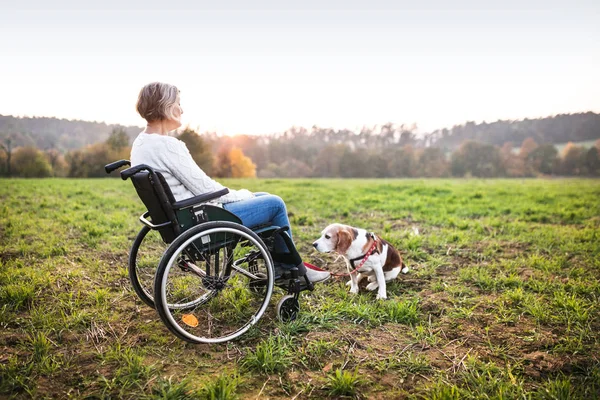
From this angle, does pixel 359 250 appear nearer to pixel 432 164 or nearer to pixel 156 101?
pixel 156 101

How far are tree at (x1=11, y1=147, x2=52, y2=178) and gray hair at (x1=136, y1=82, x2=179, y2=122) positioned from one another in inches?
1039

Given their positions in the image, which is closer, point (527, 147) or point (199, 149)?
point (199, 149)

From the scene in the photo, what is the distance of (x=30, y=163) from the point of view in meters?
25.5

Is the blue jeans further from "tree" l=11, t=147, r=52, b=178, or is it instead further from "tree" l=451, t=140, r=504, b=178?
"tree" l=451, t=140, r=504, b=178

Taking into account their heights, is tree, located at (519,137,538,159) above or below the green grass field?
above

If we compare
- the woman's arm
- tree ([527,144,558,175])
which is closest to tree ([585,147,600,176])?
tree ([527,144,558,175])

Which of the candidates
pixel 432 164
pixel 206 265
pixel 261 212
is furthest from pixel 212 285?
pixel 432 164

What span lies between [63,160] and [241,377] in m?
31.3

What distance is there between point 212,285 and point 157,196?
84 cm

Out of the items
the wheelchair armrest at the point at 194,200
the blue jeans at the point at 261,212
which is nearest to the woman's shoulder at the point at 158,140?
the wheelchair armrest at the point at 194,200

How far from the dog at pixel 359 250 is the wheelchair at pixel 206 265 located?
0.72 metres

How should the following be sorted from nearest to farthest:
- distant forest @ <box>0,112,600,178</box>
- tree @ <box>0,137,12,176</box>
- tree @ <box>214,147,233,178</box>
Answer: tree @ <box>0,137,12,176</box>, distant forest @ <box>0,112,600,178</box>, tree @ <box>214,147,233,178</box>

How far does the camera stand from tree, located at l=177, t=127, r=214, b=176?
1245 inches

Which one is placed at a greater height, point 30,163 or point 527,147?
point 527,147
